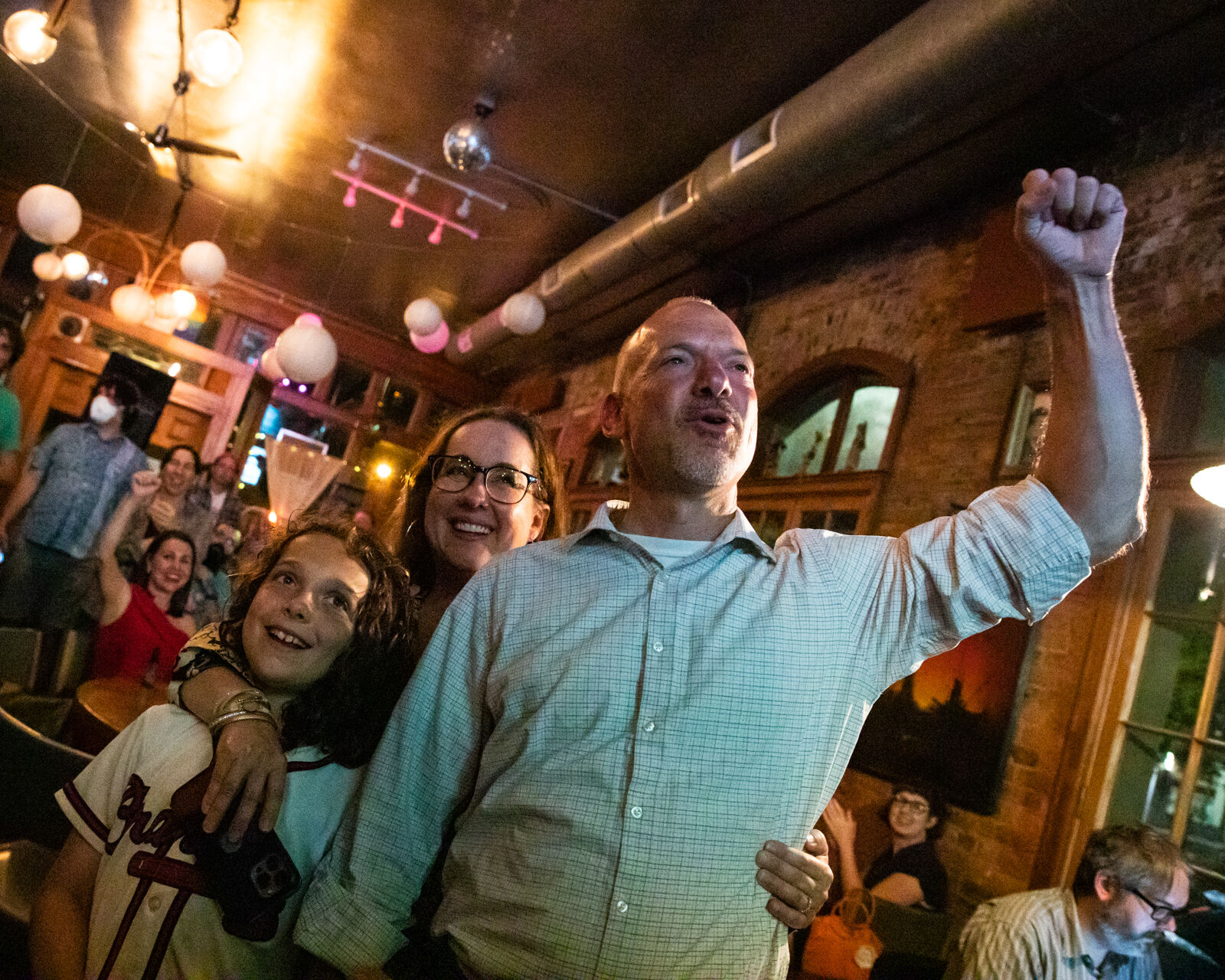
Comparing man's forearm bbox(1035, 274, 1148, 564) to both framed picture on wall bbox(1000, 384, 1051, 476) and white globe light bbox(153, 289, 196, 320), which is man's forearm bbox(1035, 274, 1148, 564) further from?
white globe light bbox(153, 289, 196, 320)

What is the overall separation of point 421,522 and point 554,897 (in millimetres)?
1078

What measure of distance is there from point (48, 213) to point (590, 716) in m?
5.74

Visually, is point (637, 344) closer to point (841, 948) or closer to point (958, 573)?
point (958, 573)

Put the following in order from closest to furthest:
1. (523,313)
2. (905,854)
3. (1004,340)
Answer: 1. (905,854)
2. (1004,340)
3. (523,313)

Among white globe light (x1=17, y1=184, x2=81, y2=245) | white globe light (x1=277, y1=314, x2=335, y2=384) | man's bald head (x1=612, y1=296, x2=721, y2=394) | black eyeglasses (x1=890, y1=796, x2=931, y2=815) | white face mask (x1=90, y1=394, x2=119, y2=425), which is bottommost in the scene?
black eyeglasses (x1=890, y1=796, x2=931, y2=815)

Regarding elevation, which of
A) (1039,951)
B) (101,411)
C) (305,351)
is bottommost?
(1039,951)

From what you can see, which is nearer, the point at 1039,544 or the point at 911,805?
the point at 1039,544

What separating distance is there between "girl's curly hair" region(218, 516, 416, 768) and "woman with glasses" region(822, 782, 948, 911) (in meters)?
2.39

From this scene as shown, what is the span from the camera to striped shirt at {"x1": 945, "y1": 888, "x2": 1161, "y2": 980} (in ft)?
7.72

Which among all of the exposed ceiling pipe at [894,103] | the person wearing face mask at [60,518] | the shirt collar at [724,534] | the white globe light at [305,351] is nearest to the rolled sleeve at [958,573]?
the shirt collar at [724,534]

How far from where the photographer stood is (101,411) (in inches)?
207

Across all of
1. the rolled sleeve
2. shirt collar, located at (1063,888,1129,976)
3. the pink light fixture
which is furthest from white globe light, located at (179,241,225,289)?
shirt collar, located at (1063,888,1129,976)

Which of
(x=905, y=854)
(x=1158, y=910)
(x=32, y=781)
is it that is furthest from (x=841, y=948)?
(x=32, y=781)

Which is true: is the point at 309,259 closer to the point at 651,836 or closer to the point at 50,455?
the point at 50,455
